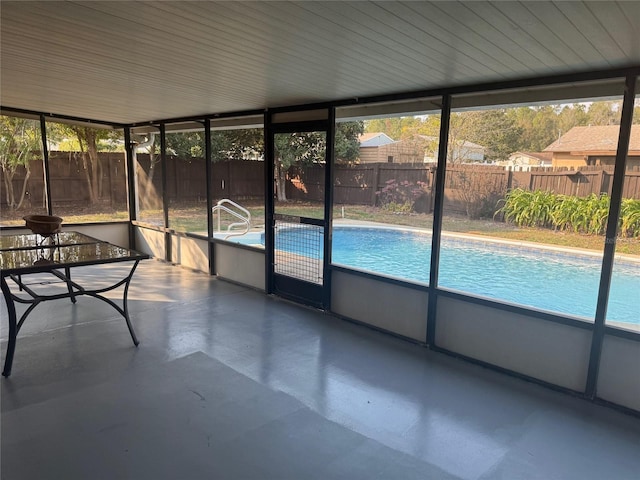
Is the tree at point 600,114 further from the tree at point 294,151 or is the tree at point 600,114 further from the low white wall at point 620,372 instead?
the low white wall at point 620,372

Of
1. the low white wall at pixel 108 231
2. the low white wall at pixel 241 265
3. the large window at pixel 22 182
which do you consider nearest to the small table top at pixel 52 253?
the low white wall at pixel 241 265

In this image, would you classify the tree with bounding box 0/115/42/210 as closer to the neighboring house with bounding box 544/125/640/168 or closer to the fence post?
the fence post

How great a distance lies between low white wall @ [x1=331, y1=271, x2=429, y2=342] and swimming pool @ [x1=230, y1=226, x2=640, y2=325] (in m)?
1.77

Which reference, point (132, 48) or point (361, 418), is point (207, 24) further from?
point (361, 418)

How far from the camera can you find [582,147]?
221 inches

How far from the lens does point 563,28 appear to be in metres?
2.01

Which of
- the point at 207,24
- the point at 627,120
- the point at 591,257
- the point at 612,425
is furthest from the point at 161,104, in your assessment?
the point at 591,257

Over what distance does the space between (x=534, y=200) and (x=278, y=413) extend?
→ 5.07m

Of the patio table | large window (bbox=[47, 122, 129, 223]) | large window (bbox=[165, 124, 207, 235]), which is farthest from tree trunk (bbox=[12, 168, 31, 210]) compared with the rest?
the patio table

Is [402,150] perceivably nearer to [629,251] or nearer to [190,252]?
[629,251]

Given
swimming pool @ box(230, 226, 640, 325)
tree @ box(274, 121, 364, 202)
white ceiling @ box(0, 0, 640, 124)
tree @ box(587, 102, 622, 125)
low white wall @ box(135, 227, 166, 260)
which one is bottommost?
swimming pool @ box(230, 226, 640, 325)

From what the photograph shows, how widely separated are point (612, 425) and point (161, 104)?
5439mm

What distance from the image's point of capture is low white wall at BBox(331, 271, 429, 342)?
3.83 meters

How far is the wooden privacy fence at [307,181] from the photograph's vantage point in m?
5.22
